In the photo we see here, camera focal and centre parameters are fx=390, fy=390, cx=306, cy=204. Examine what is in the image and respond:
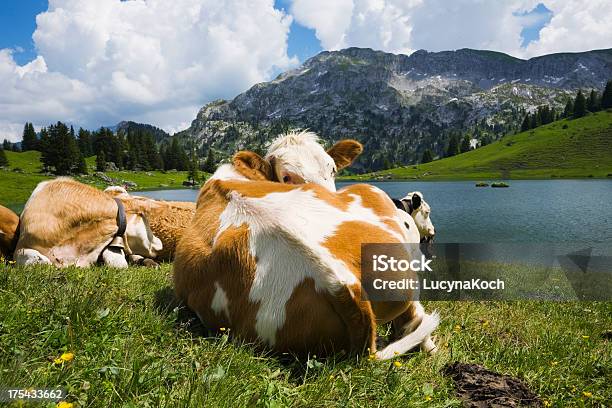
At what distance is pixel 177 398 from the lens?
85.4 inches

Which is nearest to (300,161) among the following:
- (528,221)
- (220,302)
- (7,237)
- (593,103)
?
(220,302)

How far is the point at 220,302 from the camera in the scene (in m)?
3.65

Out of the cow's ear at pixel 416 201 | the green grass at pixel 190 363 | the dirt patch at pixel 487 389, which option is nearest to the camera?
the green grass at pixel 190 363

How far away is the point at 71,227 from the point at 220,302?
5.29 m

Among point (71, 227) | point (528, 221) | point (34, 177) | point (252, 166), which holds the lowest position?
point (528, 221)

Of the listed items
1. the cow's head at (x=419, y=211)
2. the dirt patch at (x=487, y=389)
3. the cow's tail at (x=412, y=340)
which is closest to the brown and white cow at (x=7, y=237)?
the cow's tail at (x=412, y=340)

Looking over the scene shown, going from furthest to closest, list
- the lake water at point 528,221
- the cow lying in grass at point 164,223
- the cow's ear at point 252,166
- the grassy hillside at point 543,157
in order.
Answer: the grassy hillside at point 543,157 < the lake water at point 528,221 < the cow lying in grass at point 164,223 < the cow's ear at point 252,166

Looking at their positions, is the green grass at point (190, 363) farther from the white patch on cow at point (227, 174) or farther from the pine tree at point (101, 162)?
the pine tree at point (101, 162)

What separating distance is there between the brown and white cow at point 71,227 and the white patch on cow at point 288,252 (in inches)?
205

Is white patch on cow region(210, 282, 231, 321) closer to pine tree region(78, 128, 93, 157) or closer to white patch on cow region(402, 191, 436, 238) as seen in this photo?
white patch on cow region(402, 191, 436, 238)

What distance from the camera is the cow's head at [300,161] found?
5859mm

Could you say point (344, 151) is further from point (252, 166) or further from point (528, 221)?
point (528, 221)

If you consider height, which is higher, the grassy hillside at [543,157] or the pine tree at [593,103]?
the pine tree at [593,103]

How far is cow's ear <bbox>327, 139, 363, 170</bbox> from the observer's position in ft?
23.6
